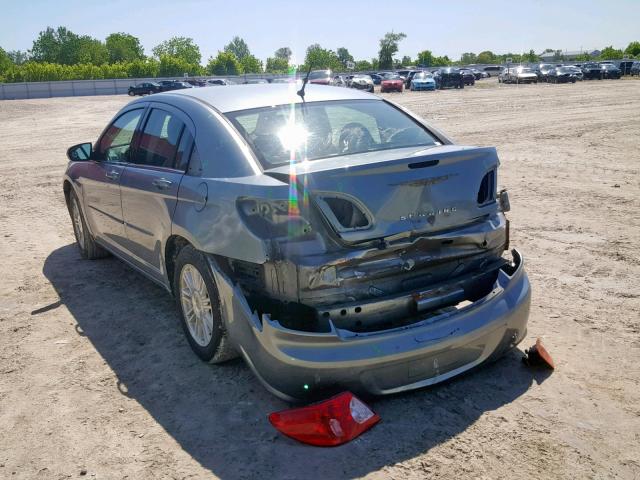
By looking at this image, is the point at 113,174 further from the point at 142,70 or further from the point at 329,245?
the point at 142,70

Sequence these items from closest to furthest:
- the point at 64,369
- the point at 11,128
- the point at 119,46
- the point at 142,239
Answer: the point at 64,369, the point at 142,239, the point at 11,128, the point at 119,46

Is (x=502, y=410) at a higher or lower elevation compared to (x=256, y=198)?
lower

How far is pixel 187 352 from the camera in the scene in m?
4.22

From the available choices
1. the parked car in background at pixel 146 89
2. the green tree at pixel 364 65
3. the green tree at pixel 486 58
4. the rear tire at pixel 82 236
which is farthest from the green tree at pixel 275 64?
the rear tire at pixel 82 236

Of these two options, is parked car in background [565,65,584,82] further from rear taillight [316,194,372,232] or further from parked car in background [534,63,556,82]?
rear taillight [316,194,372,232]

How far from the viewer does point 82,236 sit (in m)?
6.40

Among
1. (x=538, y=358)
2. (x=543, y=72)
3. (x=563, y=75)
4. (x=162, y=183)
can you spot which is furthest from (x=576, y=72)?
(x=162, y=183)

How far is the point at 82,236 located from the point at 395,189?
4.33m

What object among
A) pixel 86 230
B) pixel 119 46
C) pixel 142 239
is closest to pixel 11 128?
pixel 86 230

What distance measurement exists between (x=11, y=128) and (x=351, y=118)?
24.5m

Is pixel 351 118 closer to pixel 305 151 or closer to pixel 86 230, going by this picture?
pixel 305 151

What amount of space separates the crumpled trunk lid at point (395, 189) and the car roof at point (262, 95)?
33.8 inches

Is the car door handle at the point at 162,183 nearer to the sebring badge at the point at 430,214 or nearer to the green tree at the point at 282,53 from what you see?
the sebring badge at the point at 430,214

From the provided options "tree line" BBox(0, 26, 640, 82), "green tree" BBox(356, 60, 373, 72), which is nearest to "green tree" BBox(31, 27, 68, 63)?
"tree line" BBox(0, 26, 640, 82)
